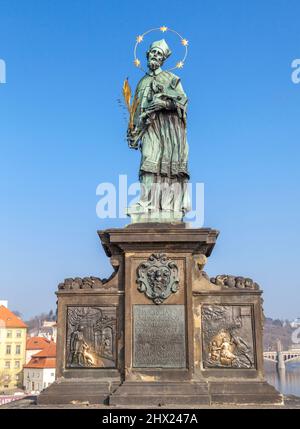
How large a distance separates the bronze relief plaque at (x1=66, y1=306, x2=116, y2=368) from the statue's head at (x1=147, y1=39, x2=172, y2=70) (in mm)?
5901

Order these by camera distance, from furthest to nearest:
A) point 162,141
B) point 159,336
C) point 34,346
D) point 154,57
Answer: point 34,346
point 154,57
point 162,141
point 159,336

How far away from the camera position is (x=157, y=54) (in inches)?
479

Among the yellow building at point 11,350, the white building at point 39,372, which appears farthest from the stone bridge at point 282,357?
the white building at point 39,372

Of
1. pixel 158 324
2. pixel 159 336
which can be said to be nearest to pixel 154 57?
pixel 158 324

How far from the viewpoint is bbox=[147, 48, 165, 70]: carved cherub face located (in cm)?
1214

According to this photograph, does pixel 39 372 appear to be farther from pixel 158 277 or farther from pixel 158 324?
pixel 158 277

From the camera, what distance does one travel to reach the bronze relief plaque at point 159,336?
984cm

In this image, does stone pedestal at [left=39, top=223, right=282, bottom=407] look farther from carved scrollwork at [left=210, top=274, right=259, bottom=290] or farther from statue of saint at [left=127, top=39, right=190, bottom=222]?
statue of saint at [left=127, top=39, right=190, bottom=222]

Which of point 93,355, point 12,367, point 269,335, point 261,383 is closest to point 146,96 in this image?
point 93,355

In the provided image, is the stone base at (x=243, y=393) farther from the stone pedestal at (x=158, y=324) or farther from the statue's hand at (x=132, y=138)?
the statue's hand at (x=132, y=138)

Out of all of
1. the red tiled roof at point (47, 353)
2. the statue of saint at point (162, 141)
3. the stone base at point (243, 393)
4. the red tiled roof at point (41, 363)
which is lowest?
Result: the red tiled roof at point (41, 363)

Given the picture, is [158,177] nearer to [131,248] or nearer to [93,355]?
[131,248]

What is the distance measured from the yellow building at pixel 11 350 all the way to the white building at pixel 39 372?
3680mm

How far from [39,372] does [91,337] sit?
5681 cm
